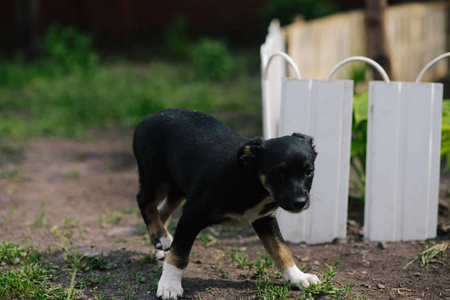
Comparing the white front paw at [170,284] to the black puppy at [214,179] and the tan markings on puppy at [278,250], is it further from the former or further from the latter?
the tan markings on puppy at [278,250]

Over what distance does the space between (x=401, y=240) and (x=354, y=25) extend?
6.73m

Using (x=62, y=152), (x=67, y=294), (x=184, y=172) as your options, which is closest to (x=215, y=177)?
(x=184, y=172)

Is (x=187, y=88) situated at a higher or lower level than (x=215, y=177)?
lower

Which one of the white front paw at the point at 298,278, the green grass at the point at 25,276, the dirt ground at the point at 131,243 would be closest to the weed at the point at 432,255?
Answer: the dirt ground at the point at 131,243

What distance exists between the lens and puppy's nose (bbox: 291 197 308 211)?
3.06m

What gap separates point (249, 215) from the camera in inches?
138

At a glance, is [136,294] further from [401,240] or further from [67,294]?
[401,240]

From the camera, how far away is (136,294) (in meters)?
3.73

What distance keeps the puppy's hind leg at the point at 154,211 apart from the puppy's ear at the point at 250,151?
96cm

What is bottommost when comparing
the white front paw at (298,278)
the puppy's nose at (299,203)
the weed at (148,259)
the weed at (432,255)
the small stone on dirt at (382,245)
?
the small stone on dirt at (382,245)

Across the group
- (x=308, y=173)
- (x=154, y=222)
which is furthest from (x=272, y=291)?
(x=154, y=222)

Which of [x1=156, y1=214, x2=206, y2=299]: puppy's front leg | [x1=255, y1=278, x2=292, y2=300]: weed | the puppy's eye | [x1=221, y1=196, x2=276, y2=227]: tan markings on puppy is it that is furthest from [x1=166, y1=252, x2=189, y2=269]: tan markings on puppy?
the puppy's eye

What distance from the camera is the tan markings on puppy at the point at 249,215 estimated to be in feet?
11.4

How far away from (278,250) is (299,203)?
0.72 m
